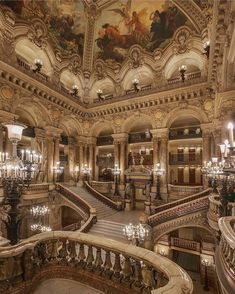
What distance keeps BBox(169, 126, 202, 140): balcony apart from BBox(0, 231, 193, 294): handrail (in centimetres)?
1427

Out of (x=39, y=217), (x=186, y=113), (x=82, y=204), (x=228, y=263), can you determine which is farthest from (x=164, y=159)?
(x=228, y=263)

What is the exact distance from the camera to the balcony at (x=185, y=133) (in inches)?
631

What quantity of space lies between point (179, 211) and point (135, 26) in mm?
14608

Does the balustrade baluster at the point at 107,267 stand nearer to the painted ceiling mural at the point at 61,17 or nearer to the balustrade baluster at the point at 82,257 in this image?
the balustrade baluster at the point at 82,257

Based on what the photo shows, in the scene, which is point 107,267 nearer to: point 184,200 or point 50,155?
point 184,200

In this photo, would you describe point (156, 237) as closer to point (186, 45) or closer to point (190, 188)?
point (190, 188)

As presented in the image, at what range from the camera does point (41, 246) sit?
375 cm

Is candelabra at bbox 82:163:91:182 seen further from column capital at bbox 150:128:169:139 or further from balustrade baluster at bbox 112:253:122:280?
balustrade baluster at bbox 112:253:122:280

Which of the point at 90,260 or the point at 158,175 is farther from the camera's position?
the point at 158,175

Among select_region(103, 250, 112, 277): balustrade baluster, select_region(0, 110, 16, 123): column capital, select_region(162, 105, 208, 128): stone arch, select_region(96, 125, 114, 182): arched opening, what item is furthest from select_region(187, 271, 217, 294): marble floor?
select_region(0, 110, 16, 123): column capital

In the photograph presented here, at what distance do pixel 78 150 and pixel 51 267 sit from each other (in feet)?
52.8

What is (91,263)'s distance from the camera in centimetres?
355

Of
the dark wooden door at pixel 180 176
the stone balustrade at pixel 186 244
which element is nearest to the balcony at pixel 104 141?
the dark wooden door at pixel 180 176

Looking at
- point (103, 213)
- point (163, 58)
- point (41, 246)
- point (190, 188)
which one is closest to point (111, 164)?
point (103, 213)
